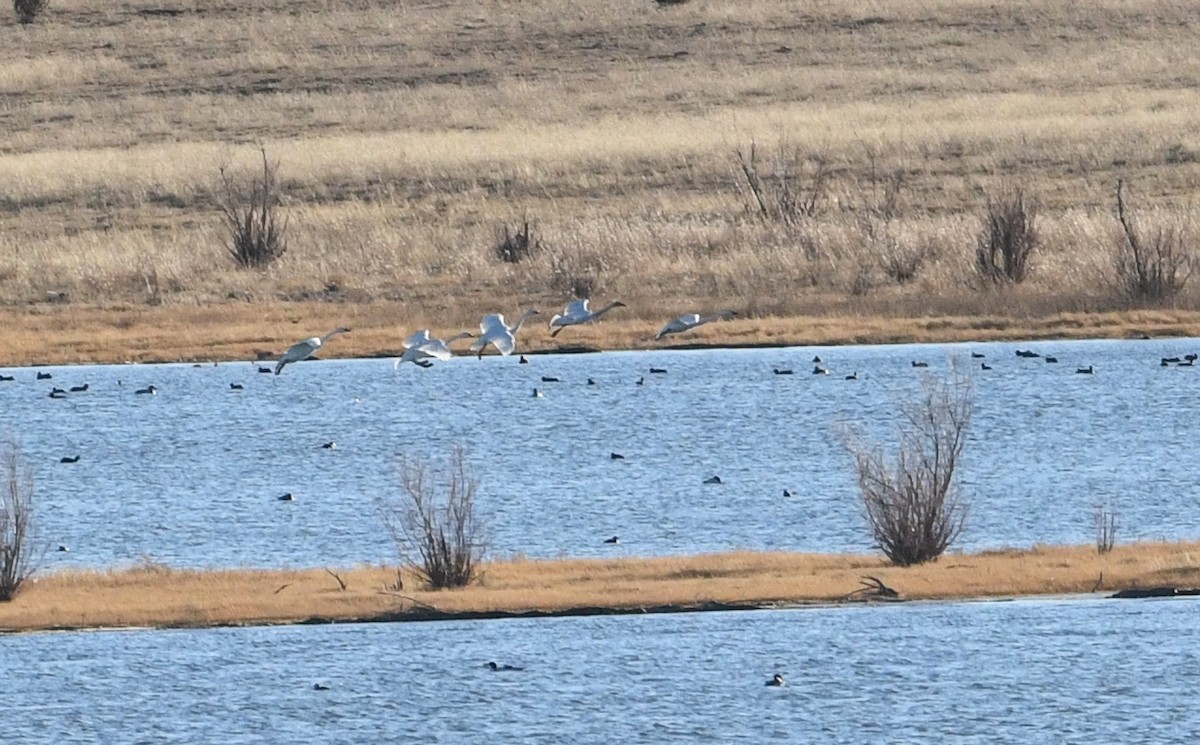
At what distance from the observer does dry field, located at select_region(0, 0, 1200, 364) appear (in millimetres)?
37344

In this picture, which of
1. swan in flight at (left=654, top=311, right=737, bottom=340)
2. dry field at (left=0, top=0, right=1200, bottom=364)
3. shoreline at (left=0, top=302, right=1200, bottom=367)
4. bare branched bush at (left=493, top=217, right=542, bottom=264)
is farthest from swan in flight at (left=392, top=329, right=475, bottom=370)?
bare branched bush at (left=493, top=217, right=542, bottom=264)

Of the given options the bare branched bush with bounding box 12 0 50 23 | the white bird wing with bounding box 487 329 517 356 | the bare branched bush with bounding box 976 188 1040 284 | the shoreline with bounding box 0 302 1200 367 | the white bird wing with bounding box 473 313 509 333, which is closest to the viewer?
the white bird wing with bounding box 487 329 517 356

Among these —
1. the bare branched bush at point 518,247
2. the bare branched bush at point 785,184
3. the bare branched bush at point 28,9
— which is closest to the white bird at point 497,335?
the bare branched bush at point 518,247

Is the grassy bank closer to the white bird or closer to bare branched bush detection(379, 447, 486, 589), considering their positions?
bare branched bush detection(379, 447, 486, 589)

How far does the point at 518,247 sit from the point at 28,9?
3853cm

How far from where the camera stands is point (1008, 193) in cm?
4306

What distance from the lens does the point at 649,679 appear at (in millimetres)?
15055

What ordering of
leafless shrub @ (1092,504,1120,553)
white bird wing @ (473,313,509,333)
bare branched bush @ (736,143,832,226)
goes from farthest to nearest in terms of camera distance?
bare branched bush @ (736,143,832,226) < white bird wing @ (473,313,509,333) < leafless shrub @ (1092,504,1120,553)

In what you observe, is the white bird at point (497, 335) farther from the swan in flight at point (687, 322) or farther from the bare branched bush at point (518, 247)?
the bare branched bush at point (518, 247)

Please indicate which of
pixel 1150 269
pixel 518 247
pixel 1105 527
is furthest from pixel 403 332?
pixel 1105 527

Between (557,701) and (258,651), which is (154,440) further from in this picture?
(557,701)

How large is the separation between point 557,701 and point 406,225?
1300 inches

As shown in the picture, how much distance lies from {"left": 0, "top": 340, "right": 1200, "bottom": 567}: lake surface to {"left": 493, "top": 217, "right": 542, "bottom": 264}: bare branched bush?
7.31 m

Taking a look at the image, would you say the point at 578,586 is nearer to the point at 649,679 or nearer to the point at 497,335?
the point at 649,679
